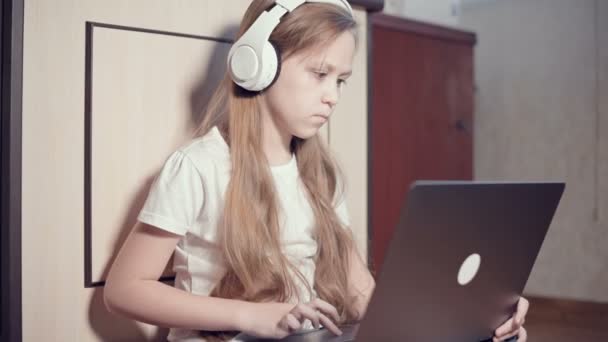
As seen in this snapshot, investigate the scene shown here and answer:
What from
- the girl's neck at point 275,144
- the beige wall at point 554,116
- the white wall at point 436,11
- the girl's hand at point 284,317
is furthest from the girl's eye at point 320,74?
the white wall at point 436,11

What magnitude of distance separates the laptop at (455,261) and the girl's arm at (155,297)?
0.09 metres

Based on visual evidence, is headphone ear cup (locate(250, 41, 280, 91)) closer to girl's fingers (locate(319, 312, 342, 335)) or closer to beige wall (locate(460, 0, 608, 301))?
girl's fingers (locate(319, 312, 342, 335))

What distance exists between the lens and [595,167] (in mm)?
2201

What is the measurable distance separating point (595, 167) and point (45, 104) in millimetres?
1873

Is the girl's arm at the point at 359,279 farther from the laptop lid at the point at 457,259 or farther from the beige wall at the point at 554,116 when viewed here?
the beige wall at the point at 554,116

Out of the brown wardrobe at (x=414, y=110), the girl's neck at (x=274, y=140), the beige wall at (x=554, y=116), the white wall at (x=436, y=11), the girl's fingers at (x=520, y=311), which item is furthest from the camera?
the white wall at (x=436, y=11)

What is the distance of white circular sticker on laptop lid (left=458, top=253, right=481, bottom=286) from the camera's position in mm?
727

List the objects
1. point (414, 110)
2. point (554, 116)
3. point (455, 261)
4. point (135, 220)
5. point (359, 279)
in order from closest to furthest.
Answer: point (455, 261) < point (135, 220) < point (359, 279) < point (414, 110) < point (554, 116)

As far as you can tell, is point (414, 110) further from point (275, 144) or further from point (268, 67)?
point (268, 67)

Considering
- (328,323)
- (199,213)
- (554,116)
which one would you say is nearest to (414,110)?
(554,116)

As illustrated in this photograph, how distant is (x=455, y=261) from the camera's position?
710mm

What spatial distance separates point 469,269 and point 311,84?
1.10 ft

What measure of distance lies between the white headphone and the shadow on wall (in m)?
0.12

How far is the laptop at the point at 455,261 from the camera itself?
65 centimetres
